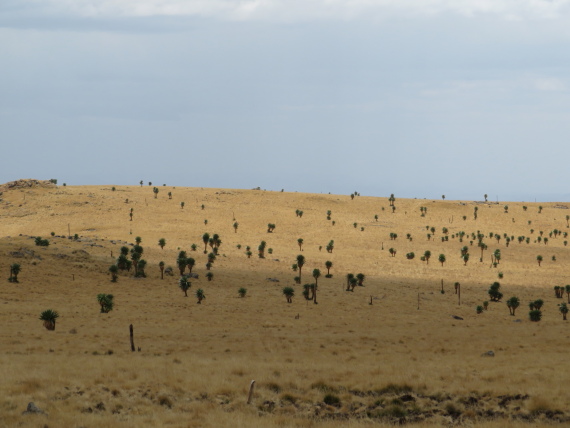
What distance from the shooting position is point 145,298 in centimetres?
7956

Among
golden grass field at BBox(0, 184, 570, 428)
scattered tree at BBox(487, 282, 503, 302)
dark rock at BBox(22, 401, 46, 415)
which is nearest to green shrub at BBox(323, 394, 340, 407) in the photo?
golden grass field at BBox(0, 184, 570, 428)

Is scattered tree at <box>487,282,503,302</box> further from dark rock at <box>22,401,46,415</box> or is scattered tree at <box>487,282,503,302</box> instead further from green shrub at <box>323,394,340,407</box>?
dark rock at <box>22,401,46,415</box>

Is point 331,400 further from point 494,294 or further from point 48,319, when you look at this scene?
point 494,294

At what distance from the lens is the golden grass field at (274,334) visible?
24.6m

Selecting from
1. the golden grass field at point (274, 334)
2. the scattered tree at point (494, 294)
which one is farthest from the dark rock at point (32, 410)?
the scattered tree at point (494, 294)

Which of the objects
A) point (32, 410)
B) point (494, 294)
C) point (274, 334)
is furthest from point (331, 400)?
point (494, 294)

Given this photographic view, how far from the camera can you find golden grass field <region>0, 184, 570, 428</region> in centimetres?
2461

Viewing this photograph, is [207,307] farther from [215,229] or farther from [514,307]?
[215,229]

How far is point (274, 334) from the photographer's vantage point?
179 ft

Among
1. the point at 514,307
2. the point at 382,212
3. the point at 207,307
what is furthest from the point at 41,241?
the point at 382,212

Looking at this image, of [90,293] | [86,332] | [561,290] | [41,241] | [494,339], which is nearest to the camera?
[86,332]

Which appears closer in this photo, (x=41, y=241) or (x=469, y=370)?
(x=469, y=370)

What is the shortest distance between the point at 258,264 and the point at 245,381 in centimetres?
8666

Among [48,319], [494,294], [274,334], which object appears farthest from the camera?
[494,294]
